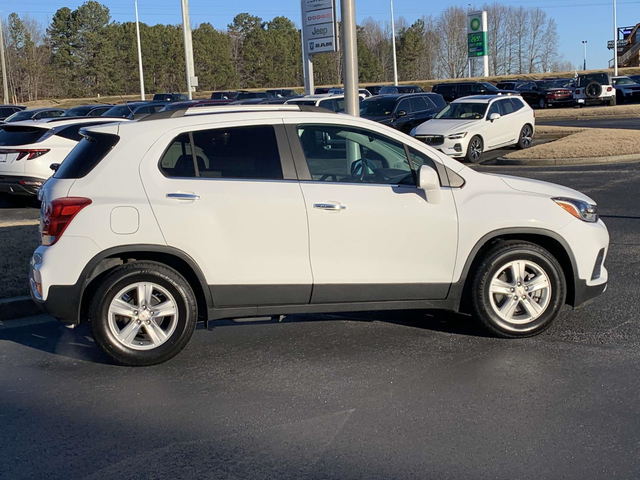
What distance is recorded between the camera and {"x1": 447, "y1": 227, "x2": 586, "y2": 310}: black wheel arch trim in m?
5.88

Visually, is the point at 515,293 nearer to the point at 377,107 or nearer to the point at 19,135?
the point at 19,135

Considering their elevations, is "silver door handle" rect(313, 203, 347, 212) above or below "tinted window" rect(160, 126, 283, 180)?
below

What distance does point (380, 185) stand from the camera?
5.80m

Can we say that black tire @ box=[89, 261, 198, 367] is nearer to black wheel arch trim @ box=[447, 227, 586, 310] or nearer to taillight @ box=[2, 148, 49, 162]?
black wheel arch trim @ box=[447, 227, 586, 310]

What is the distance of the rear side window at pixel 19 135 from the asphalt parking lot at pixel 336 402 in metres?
7.60

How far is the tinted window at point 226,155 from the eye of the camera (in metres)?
5.63

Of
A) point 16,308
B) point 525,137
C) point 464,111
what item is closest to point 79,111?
point 464,111

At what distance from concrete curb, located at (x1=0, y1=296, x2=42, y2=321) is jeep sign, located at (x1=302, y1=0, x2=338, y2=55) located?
1230cm

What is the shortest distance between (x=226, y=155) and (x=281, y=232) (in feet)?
2.40

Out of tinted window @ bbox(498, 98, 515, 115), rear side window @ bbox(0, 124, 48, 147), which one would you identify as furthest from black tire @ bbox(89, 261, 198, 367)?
tinted window @ bbox(498, 98, 515, 115)

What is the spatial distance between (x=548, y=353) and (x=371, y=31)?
4933 inches

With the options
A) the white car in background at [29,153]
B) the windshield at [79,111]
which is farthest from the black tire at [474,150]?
the windshield at [79,111]

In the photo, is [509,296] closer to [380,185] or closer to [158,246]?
[380,185]

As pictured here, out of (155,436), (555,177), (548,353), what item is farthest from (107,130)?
(555,177)
